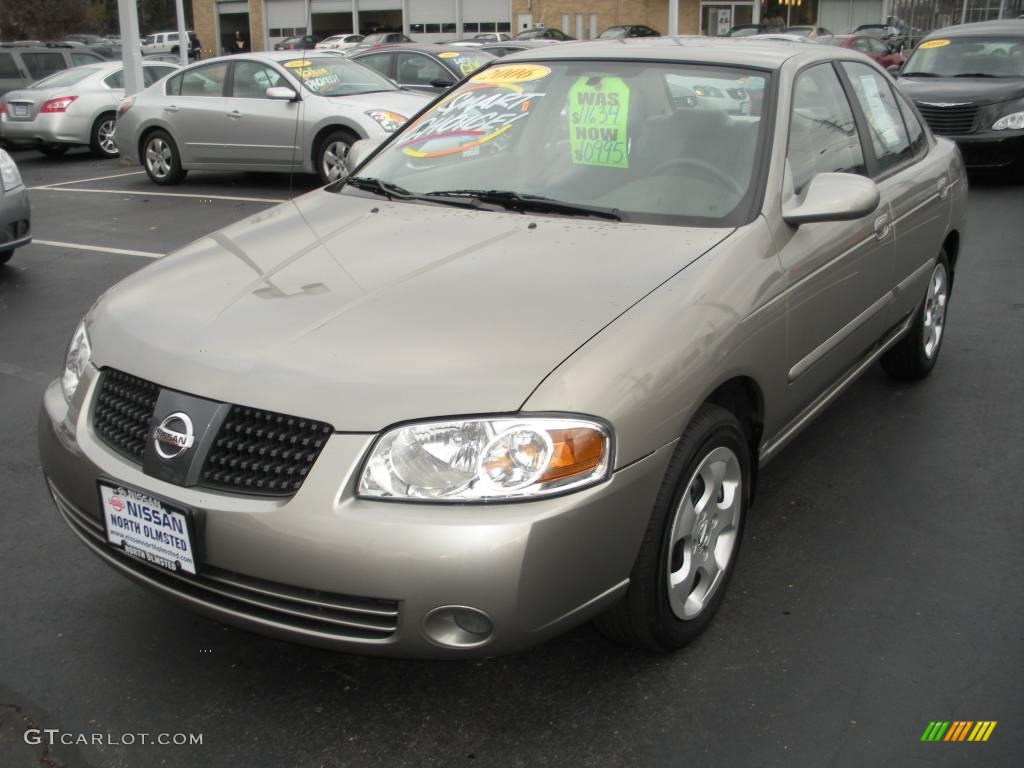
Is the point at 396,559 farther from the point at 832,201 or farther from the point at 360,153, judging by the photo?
the point at 360,153

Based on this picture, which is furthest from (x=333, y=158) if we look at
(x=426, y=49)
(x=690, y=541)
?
(x=690, y=541)

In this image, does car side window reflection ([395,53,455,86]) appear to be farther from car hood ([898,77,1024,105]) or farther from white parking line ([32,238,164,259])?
white parking line ([32,238,164,259])

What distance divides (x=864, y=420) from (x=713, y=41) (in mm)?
1815

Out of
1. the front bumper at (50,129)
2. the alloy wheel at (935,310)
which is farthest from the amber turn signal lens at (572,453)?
the front bumper at (50,129)

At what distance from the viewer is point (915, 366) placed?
16.9 feet

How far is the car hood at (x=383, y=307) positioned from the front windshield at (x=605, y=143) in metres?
0.19

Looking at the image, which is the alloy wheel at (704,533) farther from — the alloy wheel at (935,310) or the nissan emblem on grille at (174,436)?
the alloy wheel at (935,310)

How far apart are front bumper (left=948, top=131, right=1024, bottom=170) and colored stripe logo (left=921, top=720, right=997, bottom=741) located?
995 centimetres

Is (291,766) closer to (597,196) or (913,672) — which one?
(913,672)

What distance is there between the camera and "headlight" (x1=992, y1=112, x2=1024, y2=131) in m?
11.1

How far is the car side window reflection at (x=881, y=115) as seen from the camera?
14.2 feet

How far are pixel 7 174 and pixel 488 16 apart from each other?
4397cm

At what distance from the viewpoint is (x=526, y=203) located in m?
3.53

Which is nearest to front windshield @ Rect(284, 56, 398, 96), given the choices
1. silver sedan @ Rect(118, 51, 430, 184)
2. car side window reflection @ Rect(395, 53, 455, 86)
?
silver sedan @ Rect(118, 51, 430, 184)
